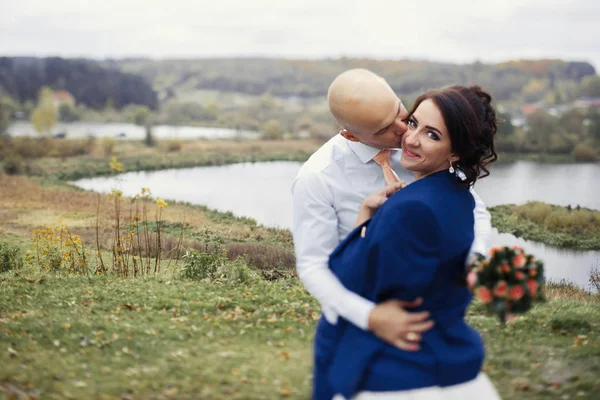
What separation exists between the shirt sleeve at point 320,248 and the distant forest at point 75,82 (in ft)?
377

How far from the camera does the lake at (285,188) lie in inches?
835

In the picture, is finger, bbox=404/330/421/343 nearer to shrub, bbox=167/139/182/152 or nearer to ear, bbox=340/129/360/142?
ear, bbox=340/129/360/142

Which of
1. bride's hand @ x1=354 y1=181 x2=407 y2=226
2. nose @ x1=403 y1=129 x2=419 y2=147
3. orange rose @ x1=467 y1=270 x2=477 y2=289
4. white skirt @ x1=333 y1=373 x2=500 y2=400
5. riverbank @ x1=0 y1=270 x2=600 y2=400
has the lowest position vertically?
riverbank @ x1=0 y1=270 x2=600 y2=400

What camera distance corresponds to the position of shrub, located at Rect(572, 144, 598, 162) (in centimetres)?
4622

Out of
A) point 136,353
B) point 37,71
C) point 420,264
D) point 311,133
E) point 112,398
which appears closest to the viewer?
point 420,264

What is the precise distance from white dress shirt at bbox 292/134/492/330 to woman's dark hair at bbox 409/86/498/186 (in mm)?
387

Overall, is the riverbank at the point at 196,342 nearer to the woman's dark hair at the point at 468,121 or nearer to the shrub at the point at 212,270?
the shrub at the point at 212,270

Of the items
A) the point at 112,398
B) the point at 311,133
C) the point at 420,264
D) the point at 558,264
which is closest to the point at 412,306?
the point at 420,264

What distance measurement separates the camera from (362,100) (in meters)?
2.93

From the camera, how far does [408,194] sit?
280 cm

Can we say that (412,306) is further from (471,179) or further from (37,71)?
(37,71)

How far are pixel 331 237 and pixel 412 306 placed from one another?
61cm

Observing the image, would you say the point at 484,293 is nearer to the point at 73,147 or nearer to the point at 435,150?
the point at 435,150

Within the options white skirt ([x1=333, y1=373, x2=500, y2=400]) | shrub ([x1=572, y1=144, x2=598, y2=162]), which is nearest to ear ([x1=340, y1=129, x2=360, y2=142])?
white skirt ([x1=333, y1=373, x2=500, y2=400])
